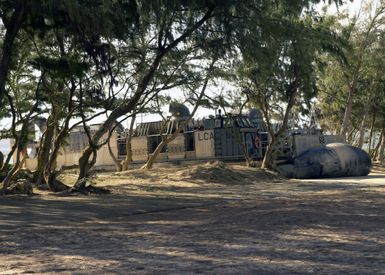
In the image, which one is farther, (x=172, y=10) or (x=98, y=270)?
(x=172, y=10)

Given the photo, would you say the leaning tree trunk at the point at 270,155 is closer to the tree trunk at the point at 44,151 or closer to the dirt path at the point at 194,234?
the dirt path at the point at 194,234

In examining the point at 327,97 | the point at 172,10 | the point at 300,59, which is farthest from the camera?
the point at 327,97

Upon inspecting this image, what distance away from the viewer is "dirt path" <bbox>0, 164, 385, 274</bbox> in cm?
905

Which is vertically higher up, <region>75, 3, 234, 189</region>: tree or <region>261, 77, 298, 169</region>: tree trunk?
<region>75, 3, 234, 189</region>: tree

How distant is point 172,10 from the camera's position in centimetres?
1962

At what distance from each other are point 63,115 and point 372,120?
43234 millimetres

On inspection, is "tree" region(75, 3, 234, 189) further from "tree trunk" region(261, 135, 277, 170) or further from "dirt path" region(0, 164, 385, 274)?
"tree trunk" region(261, 135, 277, 170)

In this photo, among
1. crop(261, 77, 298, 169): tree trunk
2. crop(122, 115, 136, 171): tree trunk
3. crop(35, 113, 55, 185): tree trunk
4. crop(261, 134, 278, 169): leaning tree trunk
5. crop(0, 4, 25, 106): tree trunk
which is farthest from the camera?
crop(122, 115, 136, 171): tree trunk

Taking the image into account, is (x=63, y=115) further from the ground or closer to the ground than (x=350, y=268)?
further from the ground

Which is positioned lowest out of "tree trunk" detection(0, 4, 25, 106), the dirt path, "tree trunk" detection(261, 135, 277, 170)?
the dirt path

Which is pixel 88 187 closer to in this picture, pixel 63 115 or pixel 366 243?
pixel 63 115

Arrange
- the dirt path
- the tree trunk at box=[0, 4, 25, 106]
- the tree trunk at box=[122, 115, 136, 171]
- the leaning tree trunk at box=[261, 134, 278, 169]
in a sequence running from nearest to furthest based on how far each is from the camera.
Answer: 1. the dirt path
2. the tree trunk at box=[0, 4, 25, 106]
3. the leaning tree trunk at box=[261, 134, 278, 169]
4. the tree trunk at box=[122, 115, 136, 171]

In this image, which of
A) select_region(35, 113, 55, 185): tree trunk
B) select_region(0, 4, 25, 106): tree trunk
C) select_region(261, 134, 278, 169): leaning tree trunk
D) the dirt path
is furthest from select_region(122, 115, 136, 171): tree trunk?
select_region(0, 4, 25, 106): tree trunk

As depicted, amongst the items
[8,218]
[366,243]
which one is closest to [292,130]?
[8,218]
